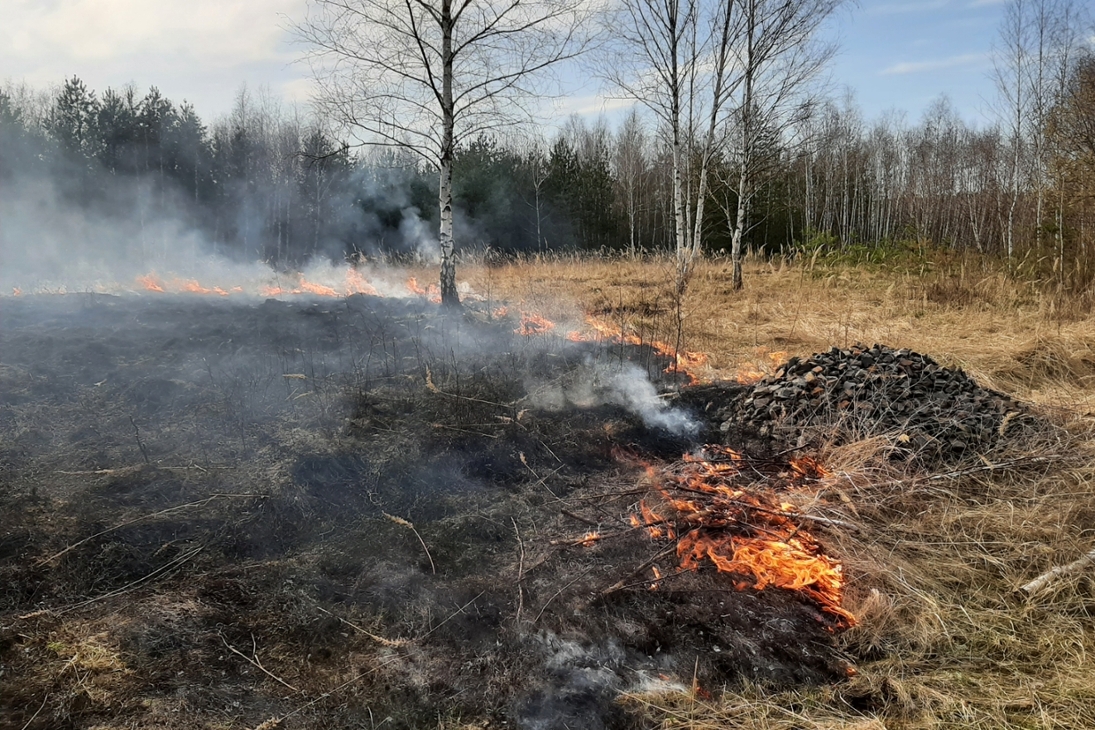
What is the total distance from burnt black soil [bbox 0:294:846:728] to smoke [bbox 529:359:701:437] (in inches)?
3.3

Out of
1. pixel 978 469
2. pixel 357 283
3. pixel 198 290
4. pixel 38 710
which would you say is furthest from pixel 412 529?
pixel 357 283

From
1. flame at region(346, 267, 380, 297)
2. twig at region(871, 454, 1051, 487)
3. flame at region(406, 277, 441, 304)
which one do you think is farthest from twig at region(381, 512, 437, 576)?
flame at region(346, 267, 380, 297)

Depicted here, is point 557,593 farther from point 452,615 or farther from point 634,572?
point 452,615

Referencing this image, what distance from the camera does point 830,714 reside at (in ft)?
7.82

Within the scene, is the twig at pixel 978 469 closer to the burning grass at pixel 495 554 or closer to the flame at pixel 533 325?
the burning grass at pixel 495 554

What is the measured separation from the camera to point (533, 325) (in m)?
8.72

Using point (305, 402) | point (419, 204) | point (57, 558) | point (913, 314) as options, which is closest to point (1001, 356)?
point (913, 314)

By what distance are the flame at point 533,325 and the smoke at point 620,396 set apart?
1604 millimetres

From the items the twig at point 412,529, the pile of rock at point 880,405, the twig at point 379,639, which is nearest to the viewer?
the twig at point 379,639

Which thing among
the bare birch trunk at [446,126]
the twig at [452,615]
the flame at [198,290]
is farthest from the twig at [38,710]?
the flame at [198,290]

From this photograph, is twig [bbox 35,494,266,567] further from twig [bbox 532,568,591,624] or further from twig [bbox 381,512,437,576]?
twig [bbox 532,568,591,624]

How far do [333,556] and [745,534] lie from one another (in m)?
2.70

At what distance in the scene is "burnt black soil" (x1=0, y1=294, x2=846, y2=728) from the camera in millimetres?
2523

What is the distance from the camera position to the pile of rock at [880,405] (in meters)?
4.54
